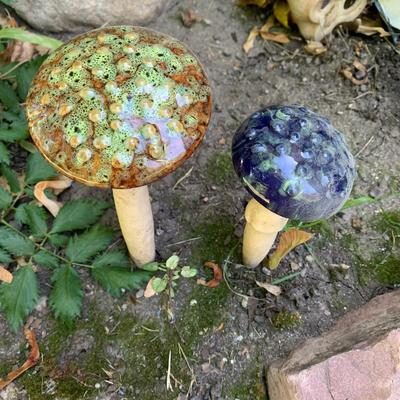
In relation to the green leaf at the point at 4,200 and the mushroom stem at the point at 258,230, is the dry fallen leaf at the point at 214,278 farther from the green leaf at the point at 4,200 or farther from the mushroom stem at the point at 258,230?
the green leaf at the point at 4,200

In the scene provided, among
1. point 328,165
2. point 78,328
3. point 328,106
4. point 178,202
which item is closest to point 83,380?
point 78,328

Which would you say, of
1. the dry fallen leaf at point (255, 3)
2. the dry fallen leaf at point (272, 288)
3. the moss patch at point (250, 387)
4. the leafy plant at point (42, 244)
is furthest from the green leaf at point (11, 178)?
the dry fallen leaf at point (255, 3)

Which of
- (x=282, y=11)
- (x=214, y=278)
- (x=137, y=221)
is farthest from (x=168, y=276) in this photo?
(x=282, y=11)

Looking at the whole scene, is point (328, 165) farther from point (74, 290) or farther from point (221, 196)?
point (74, 290)

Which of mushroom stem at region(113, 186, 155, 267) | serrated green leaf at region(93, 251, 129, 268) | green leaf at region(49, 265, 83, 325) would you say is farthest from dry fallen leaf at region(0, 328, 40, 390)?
mushroom stem at region(113, 186, 155, 267)

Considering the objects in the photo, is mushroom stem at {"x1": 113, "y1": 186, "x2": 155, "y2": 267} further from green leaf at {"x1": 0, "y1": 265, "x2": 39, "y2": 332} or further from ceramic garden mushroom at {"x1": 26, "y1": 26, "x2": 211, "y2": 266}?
green leaf at {"x1": 0, "y1": 265, "x2": 39, "y2": 332}

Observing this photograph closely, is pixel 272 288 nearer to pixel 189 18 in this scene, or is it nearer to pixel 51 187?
pixel 51 187
